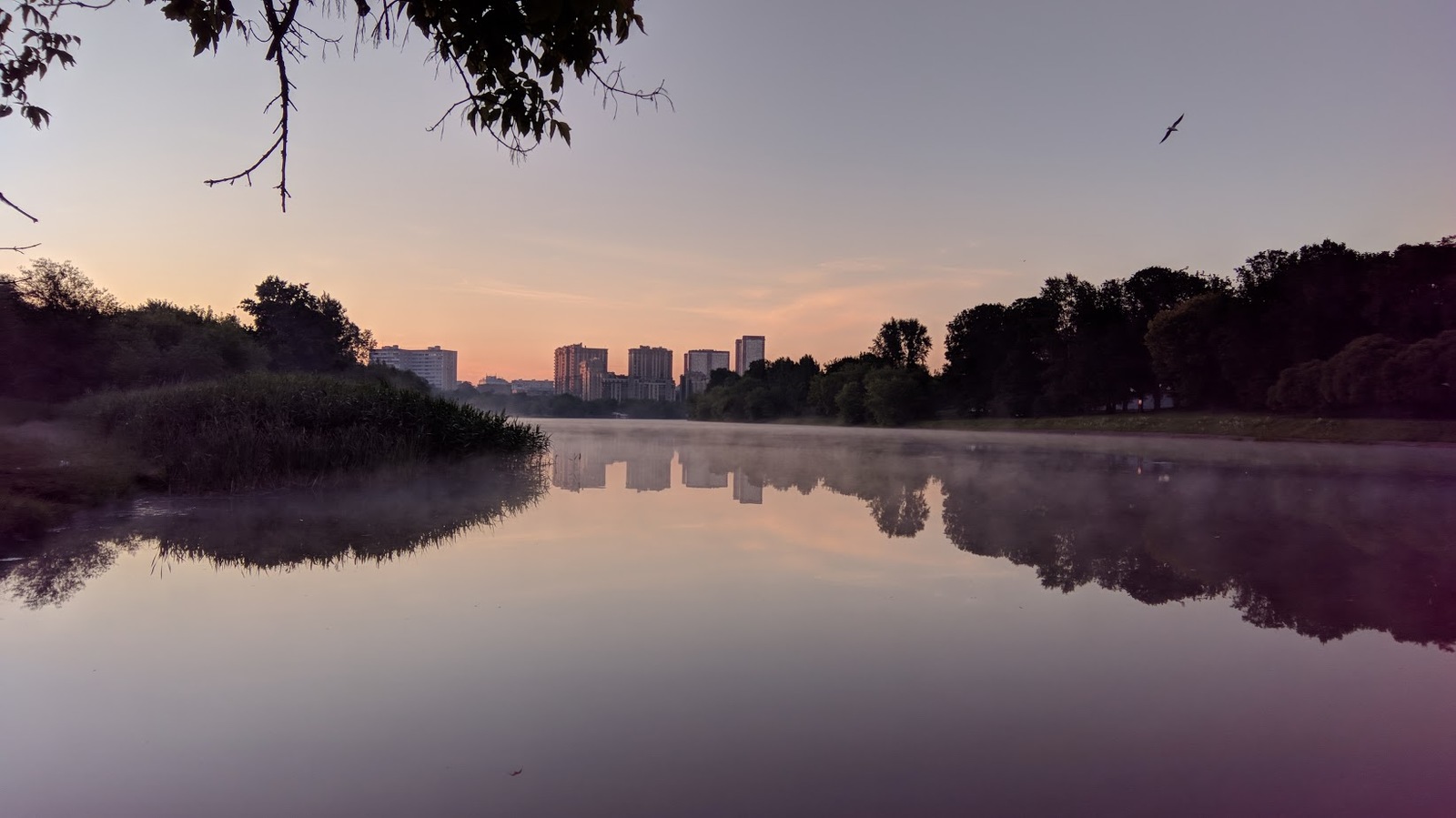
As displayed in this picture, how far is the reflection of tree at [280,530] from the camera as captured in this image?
899 centimetres

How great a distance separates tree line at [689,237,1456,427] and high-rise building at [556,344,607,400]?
9810cm

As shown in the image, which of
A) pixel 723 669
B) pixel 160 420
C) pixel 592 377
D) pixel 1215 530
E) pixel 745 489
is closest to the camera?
pixel 723 669

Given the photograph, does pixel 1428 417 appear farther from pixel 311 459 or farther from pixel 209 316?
pixel 209 316

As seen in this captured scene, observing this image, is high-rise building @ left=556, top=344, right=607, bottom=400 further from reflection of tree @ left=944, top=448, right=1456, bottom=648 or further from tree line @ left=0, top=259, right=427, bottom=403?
reflection of tree @ left=944, top=448, right=1456, bottom=648

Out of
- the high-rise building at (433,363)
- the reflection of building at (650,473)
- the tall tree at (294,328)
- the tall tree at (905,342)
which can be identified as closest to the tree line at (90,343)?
the tall tree at (294,328)

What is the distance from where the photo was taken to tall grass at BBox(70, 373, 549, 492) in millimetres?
15742

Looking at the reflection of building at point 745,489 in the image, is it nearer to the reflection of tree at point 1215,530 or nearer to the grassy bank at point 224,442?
the reflection of tree at point 1215,530

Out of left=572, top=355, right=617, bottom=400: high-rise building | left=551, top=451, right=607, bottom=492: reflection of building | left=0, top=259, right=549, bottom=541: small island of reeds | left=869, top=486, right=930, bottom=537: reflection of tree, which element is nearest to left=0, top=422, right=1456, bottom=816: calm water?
left=869, top=486, right=930, bottom=537: reflection of tree

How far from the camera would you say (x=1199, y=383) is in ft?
200

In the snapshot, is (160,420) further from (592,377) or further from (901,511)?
(592,377)

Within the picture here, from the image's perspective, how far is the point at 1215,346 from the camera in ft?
195

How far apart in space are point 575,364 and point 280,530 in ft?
595

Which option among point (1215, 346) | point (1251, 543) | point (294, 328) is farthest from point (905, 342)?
point (1251, 543)

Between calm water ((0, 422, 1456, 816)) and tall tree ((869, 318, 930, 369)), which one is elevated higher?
tall tree ((869, 318, 930, 369))
